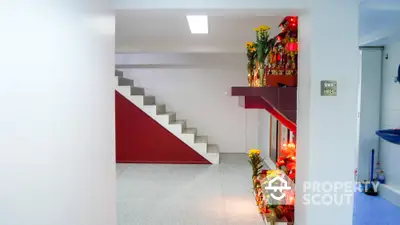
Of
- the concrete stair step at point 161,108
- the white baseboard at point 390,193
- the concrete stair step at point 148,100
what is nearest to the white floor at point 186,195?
the concrete stair step at point 161,108

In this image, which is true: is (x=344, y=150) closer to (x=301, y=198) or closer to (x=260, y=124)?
(x=301, y=198)

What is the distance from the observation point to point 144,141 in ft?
20.1

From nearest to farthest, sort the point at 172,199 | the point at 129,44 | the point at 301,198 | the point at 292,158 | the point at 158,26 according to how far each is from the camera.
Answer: the point at 301,198
the point at 292,158
the point at 172,199
the point at 158,26
the point at 129,44

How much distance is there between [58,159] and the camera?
146cm

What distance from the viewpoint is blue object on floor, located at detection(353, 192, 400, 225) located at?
353 cm

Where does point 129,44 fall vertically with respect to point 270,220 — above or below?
above

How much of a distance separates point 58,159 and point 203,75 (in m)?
5.61

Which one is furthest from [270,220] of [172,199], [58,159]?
[58,159]

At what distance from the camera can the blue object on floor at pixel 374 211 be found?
3.53m

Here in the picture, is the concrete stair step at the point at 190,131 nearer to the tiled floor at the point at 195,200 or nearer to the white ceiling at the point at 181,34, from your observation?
the tiled floor at the point at 195,200

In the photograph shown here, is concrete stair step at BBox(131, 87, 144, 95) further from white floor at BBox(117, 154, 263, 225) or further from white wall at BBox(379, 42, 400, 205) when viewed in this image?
white wall at BBox(379, 42, 400, 205)

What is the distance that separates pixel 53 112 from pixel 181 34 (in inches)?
162

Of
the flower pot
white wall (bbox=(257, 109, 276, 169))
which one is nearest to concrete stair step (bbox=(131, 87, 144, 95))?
white wall (bbox=(257, 109, 276, 169))

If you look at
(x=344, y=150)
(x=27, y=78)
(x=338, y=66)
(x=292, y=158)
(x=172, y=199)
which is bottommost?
(x=172, y=199)
